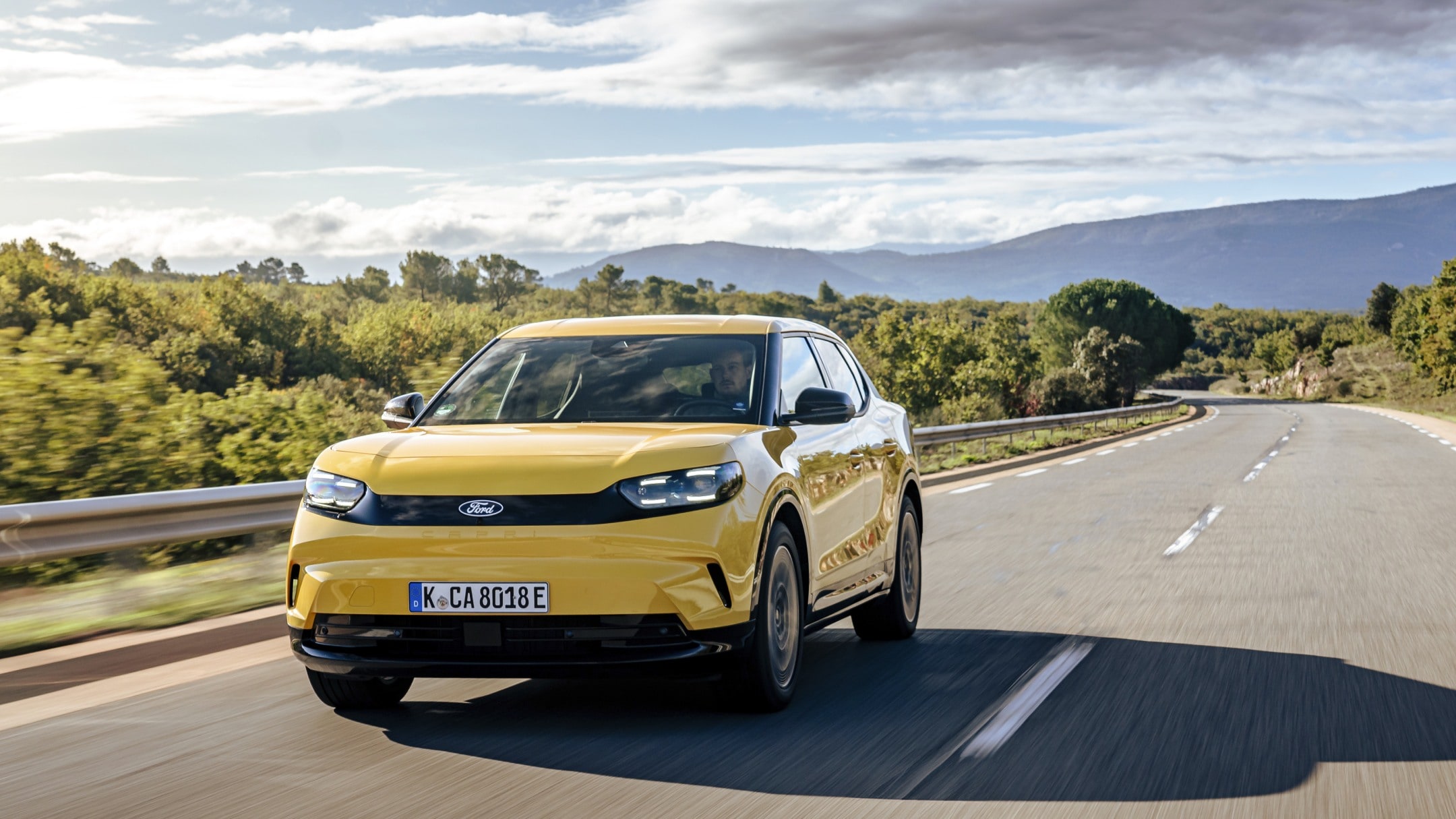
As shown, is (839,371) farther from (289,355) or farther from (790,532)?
(289,355)

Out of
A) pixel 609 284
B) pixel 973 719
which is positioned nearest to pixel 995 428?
pixel 973 719

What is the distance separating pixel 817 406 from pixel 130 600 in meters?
4.27

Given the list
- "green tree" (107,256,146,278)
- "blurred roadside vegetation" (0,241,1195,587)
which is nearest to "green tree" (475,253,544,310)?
"blurred roadside vegetation" (0,241,1195,587)

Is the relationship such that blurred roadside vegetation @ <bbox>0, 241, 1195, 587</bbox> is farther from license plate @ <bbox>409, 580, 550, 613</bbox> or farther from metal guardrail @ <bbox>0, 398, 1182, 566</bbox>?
license plate @ <bbox>409, 580, 550, 613</bbox>

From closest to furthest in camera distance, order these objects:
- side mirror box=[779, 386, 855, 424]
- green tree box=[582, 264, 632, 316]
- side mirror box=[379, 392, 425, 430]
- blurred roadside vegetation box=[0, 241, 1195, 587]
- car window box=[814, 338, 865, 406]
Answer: side mirror box=[779, 386, 855, 424]
side mirror box=[379, 392, 425, 430]
car window box=[814, 338, 865, 406]
blurred roadside vegetation box=[0, 241, 1195, 587]
green tree box=[582, 264, 632, 316]

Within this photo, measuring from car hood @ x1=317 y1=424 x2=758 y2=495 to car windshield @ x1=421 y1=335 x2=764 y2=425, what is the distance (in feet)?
1.52

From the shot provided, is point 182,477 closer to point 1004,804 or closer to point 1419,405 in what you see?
point 1004,804

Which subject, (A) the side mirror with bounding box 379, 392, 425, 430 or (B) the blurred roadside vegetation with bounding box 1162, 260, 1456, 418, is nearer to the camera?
(A) the side mirror with bounding box 379, 392, 425, 430

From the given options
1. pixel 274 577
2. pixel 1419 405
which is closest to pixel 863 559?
pixel 274 577

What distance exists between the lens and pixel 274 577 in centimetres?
891

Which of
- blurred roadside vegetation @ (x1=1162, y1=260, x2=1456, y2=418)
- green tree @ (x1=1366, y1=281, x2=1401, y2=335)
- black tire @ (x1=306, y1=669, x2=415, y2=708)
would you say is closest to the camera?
black tire @ (x1=306, y1=669, x2=415, y2=708)

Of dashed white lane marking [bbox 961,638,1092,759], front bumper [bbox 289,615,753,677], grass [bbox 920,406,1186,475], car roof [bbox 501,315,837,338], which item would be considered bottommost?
grass [bbox 920,406,1186,475]

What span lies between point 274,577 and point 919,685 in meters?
4.49

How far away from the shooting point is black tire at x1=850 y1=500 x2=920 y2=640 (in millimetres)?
7520
